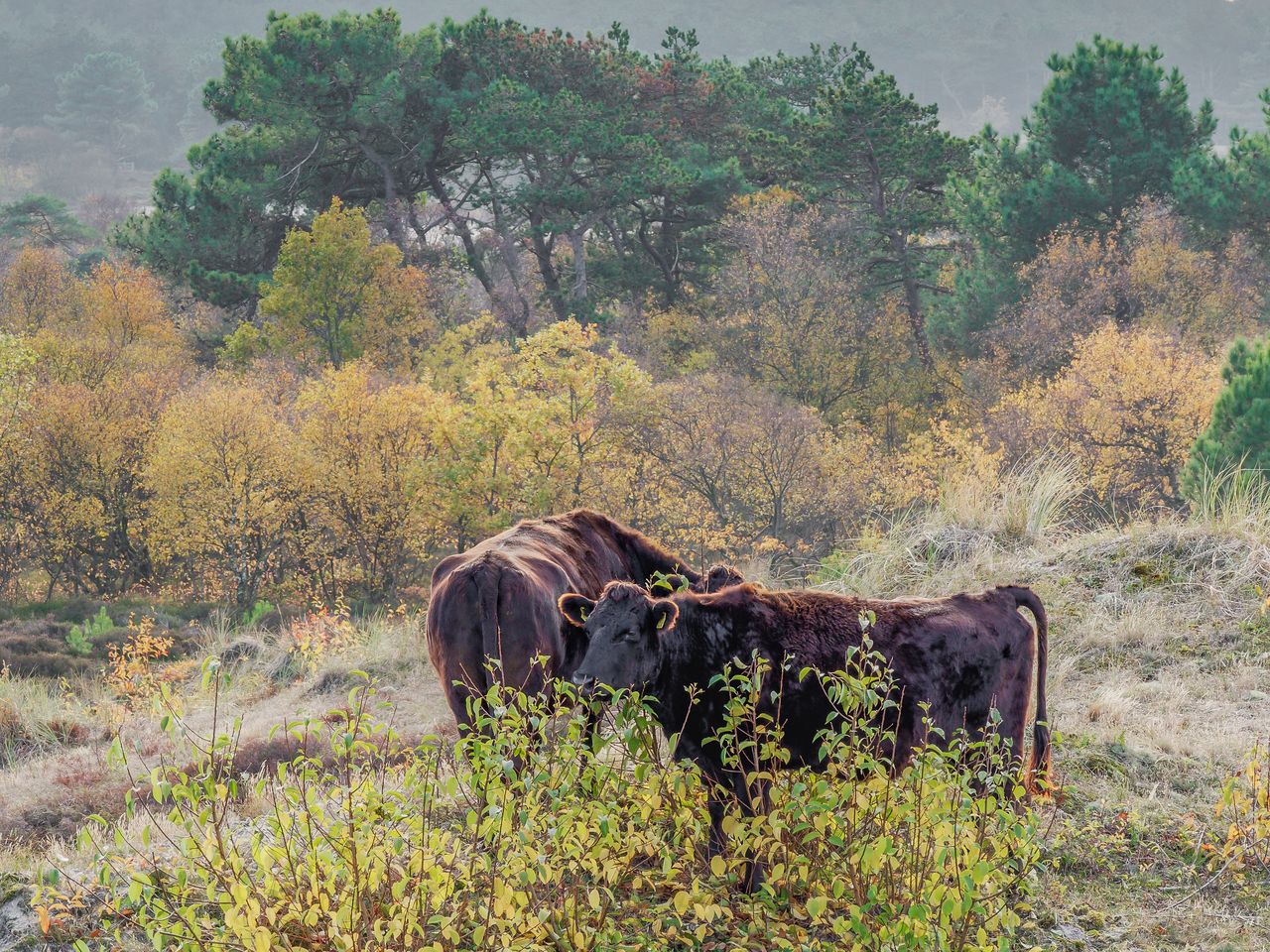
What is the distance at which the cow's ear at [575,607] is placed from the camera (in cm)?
539

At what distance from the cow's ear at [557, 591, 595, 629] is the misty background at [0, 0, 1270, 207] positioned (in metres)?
97.7

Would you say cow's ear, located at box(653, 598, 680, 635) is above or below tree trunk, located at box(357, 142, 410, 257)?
below

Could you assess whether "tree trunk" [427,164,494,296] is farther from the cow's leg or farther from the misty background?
the misty background

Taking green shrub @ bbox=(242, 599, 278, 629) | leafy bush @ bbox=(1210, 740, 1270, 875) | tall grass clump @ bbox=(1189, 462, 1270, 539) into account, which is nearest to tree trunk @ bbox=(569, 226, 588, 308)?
green shrub @ bbox=(242, 599, 278, 629)

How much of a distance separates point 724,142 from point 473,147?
390 inches

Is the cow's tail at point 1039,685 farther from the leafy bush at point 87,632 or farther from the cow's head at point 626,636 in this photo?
the leafy bush at point 87,632

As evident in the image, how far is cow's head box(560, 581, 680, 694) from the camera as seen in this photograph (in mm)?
4781

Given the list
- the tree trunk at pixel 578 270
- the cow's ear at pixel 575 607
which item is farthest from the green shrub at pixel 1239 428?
the tree trunk at pixel 578 270

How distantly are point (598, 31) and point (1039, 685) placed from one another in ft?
507

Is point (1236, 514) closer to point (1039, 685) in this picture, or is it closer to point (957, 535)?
point (957, 535)

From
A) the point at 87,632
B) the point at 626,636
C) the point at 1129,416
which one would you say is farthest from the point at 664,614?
the point at 1129,416

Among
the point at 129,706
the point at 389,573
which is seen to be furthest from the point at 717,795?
the point at 389,573

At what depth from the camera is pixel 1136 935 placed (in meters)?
5.07

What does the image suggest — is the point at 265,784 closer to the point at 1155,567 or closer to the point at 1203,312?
the point at 1155,567
